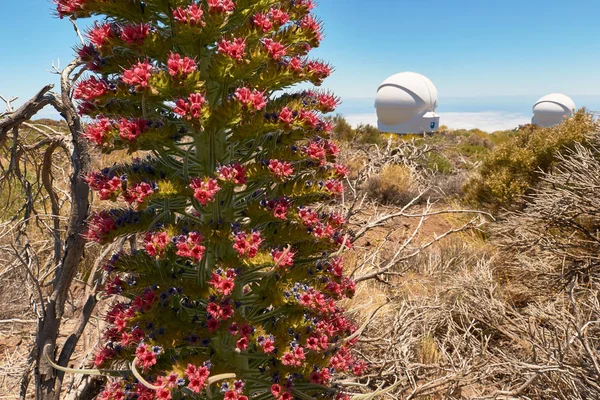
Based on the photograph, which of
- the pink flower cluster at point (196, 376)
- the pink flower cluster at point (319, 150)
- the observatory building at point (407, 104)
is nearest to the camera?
the pink flower cluster at point (196, 376)

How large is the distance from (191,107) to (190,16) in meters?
0.37

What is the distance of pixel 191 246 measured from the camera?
182cm

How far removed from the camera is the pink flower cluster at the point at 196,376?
1.77 metres

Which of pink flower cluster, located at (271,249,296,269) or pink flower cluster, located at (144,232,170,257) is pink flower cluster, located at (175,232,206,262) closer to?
pink flower cluster, located at (144,232,170,257)

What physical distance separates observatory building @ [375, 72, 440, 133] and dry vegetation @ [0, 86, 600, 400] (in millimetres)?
37381

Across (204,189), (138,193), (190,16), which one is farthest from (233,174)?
(190,16)

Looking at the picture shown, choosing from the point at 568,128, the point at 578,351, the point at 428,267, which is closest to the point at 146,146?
the point at 578,351

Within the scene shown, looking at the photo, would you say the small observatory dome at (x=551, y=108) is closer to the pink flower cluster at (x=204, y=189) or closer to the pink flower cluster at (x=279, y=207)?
the pink flower cluster at (x=279, y=207)

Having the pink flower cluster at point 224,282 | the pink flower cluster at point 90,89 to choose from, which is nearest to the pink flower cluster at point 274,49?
the pink flower cluster at point 90,89

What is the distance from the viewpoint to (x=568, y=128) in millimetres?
8164

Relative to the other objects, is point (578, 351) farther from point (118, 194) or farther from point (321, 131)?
point (118, 194)

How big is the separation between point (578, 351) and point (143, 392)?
3502mm

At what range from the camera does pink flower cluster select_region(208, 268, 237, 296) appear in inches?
72.6

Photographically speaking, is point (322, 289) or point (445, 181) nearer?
point (322, 289)
